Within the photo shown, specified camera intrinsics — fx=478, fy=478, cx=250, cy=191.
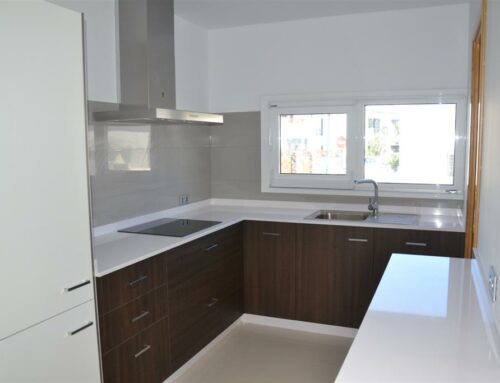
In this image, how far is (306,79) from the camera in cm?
417

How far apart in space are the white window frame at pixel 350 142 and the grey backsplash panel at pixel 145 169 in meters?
0.60

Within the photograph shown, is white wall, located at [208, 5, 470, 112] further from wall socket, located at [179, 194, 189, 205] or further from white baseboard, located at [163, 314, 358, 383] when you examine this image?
white baseboard, located at [163, 314, 358, 383]

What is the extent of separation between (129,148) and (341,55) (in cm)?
194

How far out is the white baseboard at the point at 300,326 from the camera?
3804 millimetres

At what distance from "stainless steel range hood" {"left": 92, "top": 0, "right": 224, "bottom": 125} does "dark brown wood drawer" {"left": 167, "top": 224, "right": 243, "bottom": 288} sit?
2.79 feet

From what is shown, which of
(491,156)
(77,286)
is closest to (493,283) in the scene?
(491,156)

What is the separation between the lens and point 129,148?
11.2 feet

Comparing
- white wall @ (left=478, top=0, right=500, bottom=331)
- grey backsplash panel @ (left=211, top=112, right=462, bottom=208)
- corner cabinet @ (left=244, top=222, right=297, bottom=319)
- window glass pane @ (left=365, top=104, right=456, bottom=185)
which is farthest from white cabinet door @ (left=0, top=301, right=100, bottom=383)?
window glass pane @ (left=365, top=104, right=456, bottom=185)

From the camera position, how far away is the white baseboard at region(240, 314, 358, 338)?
380cm

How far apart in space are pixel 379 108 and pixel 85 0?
2.41 m

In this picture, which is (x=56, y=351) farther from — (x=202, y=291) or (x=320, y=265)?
(x=320, y=265)

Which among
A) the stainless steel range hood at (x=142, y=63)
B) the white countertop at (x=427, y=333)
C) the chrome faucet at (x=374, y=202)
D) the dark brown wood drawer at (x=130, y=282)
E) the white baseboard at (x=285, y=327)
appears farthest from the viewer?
the chrome faucet at (x=374, y=202)

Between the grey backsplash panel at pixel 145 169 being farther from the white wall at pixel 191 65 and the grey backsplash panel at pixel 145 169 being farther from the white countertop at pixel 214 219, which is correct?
the white wall at pixel 191 65

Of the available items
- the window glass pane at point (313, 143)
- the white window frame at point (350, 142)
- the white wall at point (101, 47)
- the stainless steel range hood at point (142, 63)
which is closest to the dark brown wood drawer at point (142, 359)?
the stainless steel range hood at point (142, 63)
